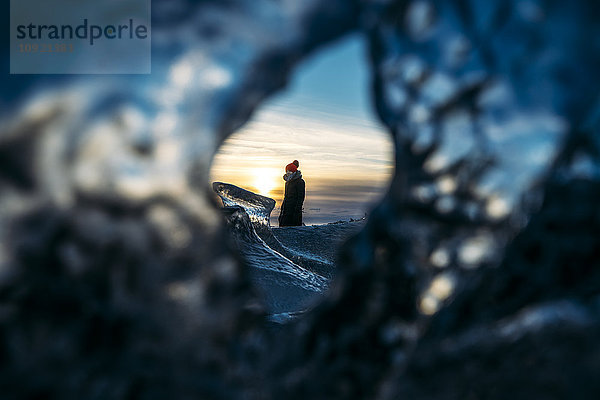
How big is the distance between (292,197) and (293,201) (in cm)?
6

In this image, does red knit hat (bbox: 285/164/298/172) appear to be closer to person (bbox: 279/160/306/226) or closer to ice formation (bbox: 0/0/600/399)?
person (bbox: 279/160/306/226)

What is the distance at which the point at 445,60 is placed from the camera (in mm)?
533

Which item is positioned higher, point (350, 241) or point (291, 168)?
point (291, 168)

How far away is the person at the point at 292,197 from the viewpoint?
520 centimetres

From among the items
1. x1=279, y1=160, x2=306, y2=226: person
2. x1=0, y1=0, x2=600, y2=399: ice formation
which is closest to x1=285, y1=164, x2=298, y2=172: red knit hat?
x1=279, y1=160, x2=306, y2=226: person

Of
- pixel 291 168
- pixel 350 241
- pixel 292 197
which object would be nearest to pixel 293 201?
pixel 292 197

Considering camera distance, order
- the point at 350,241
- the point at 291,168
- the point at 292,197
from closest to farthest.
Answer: the point at 350,241, the point at 291,168, the point at 292,197

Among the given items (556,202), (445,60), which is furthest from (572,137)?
(445,60)

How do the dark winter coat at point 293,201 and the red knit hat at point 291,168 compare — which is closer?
the red knit hat at point 291,168

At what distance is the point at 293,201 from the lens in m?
5.35

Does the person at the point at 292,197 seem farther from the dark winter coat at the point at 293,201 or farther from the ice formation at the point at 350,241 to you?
the ice formation at the point at 350,241

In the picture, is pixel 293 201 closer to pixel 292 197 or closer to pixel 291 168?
pixel 292 197

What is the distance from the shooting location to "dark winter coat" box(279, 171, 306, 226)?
5.30 metres

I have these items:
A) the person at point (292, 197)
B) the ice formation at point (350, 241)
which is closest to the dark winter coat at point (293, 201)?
the person at point (292, 197)
